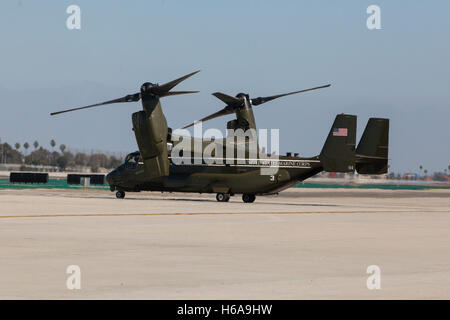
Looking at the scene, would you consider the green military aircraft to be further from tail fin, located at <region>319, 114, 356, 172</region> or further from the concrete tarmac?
the concrete tarmac

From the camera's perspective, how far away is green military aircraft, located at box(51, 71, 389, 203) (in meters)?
43.1

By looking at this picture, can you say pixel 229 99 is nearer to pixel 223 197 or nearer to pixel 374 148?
pixel 223 197

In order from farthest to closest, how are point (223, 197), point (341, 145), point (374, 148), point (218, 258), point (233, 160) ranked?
point (223, 197) < point (233, 160) < point (374, 148) < point (341, 145) < point (218, 258)

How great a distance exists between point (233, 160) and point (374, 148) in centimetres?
818

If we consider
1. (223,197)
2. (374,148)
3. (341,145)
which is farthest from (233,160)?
(374,148)

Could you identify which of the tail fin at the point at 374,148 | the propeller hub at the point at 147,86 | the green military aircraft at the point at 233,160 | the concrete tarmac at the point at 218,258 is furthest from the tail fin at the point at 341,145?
the concrete tarmac at the point at 218,258

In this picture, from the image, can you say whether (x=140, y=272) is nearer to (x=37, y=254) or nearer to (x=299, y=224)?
(x=37, y=254)

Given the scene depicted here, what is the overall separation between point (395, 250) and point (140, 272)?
7.55 m

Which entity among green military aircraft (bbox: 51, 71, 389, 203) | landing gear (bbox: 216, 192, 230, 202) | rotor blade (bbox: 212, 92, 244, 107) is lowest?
landing gear (bbox: 216, 192, 230, 202)

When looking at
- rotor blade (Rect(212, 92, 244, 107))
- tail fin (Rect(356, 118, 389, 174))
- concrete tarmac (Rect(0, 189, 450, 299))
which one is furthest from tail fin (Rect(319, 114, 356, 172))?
concrete tarmac (Rect(0, 189, 450, 299))

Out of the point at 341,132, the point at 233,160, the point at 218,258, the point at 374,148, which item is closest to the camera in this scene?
the point at 218,258

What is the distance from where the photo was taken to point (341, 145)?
46812 mm
